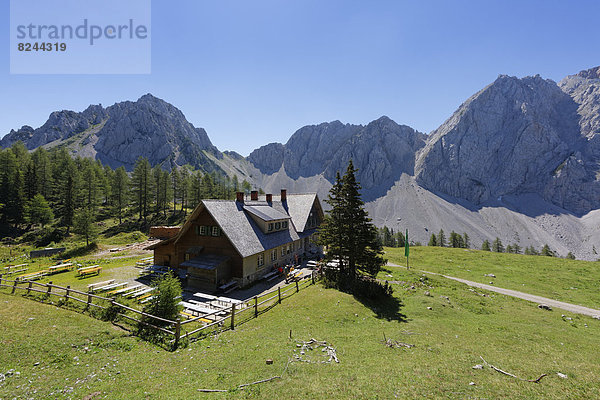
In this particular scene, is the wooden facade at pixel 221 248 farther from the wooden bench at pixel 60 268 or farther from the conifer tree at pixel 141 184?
the conifer tree at pixel 141 184

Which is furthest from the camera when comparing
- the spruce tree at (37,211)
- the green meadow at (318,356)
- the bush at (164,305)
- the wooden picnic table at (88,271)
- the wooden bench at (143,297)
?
the spruce tree at (37,211)

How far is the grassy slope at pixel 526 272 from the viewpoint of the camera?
98.6ft

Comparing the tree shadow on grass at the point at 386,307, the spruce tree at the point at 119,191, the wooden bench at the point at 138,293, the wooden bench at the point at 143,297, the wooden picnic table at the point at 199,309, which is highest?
the spruce tree at the point at 119,191

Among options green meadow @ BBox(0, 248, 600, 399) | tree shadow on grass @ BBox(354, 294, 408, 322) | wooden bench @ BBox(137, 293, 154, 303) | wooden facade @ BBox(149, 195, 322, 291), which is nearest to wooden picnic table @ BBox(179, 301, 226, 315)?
wooden bench @ BBox(137, 293, 154, 303)

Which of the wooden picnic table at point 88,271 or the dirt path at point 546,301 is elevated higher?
the wooden picnic table at point 88,271

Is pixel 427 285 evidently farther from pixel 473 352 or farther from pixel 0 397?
Answer: pixel 0 397

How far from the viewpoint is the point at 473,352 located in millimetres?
12727

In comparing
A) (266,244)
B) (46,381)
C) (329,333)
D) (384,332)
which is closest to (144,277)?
(266,244)

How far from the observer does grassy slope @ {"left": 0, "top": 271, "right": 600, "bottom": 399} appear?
9.06 metres

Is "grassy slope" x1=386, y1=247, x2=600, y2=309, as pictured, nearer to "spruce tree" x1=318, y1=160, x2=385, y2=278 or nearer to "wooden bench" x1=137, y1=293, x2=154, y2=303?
"spruce tree" x1=318, y1=160, x2=385, y2=278

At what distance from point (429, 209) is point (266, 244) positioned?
16884 cm

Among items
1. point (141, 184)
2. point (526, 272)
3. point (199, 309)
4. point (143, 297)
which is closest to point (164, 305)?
point (199, 309)

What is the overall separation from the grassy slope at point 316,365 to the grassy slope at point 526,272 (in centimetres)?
1373

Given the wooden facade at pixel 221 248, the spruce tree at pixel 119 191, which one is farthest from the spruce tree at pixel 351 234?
the spruce tree at pixel 119 191
